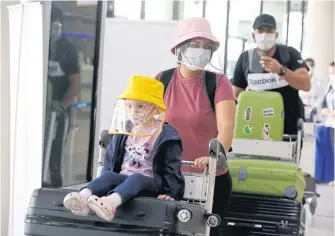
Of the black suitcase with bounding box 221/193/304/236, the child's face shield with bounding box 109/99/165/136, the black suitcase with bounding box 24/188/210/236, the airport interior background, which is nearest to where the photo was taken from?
the black suitcase with bounding box 24/188/210/236

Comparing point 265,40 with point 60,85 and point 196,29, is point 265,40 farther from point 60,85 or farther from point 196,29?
point 60,85

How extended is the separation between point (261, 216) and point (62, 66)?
3.18 meters

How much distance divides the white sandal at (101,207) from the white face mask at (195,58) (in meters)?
1.04

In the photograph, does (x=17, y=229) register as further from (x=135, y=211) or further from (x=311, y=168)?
(x=311, y=168)

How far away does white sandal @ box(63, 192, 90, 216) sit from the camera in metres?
2.41

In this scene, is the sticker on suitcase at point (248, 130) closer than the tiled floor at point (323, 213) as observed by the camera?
Yes

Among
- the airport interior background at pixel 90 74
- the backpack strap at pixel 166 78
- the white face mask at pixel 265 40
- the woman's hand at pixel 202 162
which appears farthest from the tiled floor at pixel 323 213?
the woman's hand at pixel 202 162

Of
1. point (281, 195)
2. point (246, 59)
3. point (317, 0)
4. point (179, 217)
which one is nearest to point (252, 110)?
point (246, 59)

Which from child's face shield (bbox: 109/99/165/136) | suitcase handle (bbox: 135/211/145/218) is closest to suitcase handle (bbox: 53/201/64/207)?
suitcase handle (bbox: 135/211/145/218)

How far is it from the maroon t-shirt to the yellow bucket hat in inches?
13.9

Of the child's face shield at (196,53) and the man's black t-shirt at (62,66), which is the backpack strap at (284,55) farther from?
the man's black t-shirt at (62,66)

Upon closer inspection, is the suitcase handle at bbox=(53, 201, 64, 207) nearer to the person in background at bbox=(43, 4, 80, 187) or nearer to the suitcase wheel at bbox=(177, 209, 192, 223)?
the suitcase wheel at bbox=(177, 209, 192, 223)

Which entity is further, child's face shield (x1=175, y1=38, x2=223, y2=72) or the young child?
child's face shield (x1=175, y1=38, x2=223, y2=72)

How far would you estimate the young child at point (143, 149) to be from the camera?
2654mm
